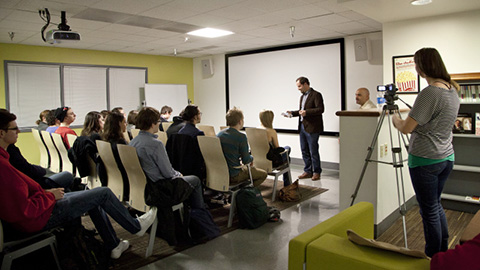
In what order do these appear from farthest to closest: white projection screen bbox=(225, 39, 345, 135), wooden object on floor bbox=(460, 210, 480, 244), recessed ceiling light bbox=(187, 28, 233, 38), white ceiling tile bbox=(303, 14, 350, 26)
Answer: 1. white projection screen bbox=(225, 39, 345, 135)
2. recessed ceiling light bbox=(187, 28, 233, 38)
3. white ceiling tile bbox=(303, 14, 350, 26)
4. wooden object on floor bbox=(460, 210, 480, 244)

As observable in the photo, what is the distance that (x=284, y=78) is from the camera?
773cm

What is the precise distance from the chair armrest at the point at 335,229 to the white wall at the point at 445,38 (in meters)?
2.96

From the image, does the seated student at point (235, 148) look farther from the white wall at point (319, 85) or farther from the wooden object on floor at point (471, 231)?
the white wall at point (319, 85)

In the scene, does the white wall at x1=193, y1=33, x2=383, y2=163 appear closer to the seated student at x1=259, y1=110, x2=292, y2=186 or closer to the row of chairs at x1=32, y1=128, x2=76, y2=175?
the seated student at x1=259, y1=110, x2=292, y2=186

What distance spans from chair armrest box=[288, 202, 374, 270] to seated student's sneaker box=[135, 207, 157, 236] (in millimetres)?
1667

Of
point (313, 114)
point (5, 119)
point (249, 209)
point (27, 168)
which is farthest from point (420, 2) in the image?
point (27, 168)

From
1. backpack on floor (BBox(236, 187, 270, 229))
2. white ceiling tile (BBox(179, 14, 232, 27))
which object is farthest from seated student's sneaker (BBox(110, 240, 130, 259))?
white ceiling tile (BBox(179, 14, 232, 27))

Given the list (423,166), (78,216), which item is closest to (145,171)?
(78,216)

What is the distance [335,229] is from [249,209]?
75.6 inches

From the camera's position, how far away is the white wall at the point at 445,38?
4086 millimetres

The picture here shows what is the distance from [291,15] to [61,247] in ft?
12.8

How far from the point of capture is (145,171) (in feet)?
10.2

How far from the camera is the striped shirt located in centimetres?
241

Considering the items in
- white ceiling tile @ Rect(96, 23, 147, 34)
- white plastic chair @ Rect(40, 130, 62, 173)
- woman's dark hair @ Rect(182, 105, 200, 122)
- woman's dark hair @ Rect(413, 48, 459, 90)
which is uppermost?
white ceiling tile @ Rect(96, 23, 147, 34)
